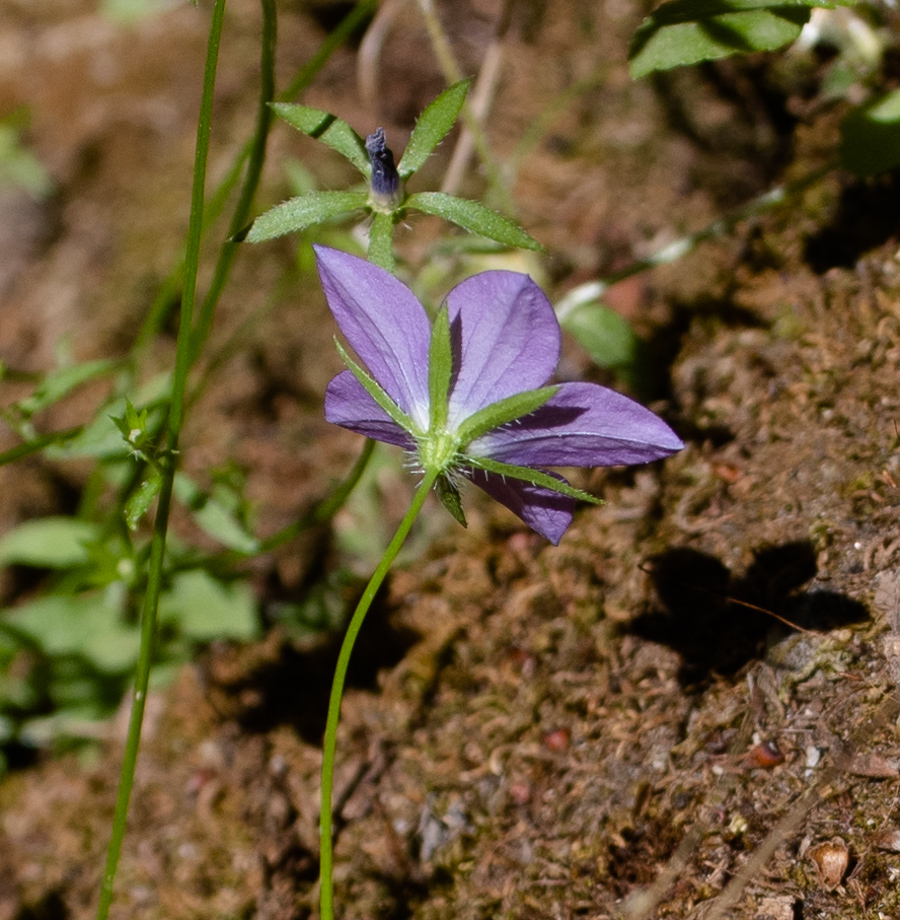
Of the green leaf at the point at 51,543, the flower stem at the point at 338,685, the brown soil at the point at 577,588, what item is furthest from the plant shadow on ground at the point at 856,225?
the green leaf at the point at 51,543

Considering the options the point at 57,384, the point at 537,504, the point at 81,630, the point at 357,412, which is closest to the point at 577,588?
the point at 537,504

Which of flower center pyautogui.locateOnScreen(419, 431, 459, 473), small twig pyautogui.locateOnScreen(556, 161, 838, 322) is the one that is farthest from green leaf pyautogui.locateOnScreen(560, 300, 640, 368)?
flower center pyautogui.locateOnScreen(419, 431, 459, 473)

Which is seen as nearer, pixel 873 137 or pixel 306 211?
pixel 306 211

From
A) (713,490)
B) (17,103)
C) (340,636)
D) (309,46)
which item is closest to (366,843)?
(340,636)

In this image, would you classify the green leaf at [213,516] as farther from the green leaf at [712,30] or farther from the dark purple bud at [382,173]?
the green leaf at [712,30]

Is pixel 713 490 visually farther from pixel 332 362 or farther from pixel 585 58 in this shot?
pixel 585 58

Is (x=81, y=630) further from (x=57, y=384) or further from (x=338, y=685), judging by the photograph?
(x=338, y=685)
